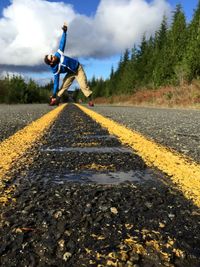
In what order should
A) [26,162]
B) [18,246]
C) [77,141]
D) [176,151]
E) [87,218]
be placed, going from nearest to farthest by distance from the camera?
1. [18,246]
2. [87,218]
3. [26,162]
4. [176,151]
5. [77,141]

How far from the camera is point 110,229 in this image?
1.65 m

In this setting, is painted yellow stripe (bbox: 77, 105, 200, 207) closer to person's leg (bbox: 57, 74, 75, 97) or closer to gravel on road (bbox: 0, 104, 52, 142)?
gravel on road (bbox: 0, 104, 52, 142)

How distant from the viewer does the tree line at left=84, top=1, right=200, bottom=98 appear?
41250 mm

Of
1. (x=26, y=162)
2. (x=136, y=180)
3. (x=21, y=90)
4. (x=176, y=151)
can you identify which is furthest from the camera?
(x=21, y=90)

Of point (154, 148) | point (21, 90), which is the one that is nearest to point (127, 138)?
point (154, 148)

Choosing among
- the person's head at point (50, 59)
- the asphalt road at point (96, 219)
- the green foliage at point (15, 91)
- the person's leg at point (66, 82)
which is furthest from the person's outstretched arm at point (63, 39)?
the green foliage at point (15, 91)

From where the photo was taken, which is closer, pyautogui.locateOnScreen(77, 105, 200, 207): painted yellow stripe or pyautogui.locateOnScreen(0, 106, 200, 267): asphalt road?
pyautogui.locateOnScreen(0, 106, 200, 267): asphalt road

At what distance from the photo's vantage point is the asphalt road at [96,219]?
139cm

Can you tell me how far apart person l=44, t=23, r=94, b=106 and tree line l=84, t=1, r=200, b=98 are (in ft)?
94.8

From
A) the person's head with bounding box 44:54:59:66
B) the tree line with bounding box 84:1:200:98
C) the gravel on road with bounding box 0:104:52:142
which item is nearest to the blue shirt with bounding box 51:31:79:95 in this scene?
the person's head with bounding box 44:54:59:66

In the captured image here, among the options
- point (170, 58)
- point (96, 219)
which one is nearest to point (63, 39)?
point (96, 219)

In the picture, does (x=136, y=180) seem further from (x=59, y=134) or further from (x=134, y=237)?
(x=59, y=134)

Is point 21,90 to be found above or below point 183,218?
below

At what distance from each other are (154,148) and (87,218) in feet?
7.84
